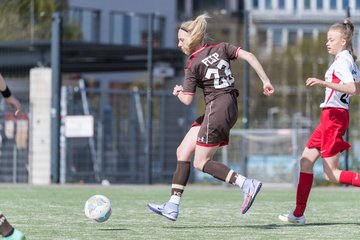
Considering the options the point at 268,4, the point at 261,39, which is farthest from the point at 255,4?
the point at 261,39

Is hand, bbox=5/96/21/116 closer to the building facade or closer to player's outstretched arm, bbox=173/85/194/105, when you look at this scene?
player's outstretched arm, bbox=173/85/194/105

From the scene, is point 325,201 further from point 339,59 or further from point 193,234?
point 193,234

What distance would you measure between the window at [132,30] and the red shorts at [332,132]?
63.7 feet

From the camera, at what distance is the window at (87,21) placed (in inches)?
1159

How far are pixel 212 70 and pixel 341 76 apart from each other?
118cm

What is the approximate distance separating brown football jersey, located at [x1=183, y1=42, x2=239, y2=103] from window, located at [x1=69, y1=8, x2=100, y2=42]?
1920cm

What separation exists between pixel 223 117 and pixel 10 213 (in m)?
3.01

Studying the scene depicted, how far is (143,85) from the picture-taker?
111 feet

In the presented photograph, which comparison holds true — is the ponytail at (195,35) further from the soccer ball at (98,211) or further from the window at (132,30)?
the window at (132,30)

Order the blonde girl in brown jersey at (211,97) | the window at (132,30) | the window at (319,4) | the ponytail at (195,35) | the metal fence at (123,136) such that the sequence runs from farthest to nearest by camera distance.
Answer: the window at (319,4), the window at (132,30), the metal fence at (123,136), the ponytail at (195,35), the blonde girl in brown jersey at (211,97)

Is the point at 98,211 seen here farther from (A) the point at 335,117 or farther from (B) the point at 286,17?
(B) the point at 286,17

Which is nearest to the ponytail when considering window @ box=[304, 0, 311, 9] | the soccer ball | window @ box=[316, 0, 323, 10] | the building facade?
the soccer ball

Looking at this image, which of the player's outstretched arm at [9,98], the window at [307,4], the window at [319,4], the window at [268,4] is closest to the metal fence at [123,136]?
the player's outstretched arm at [9,98]

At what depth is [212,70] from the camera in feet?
33.5
